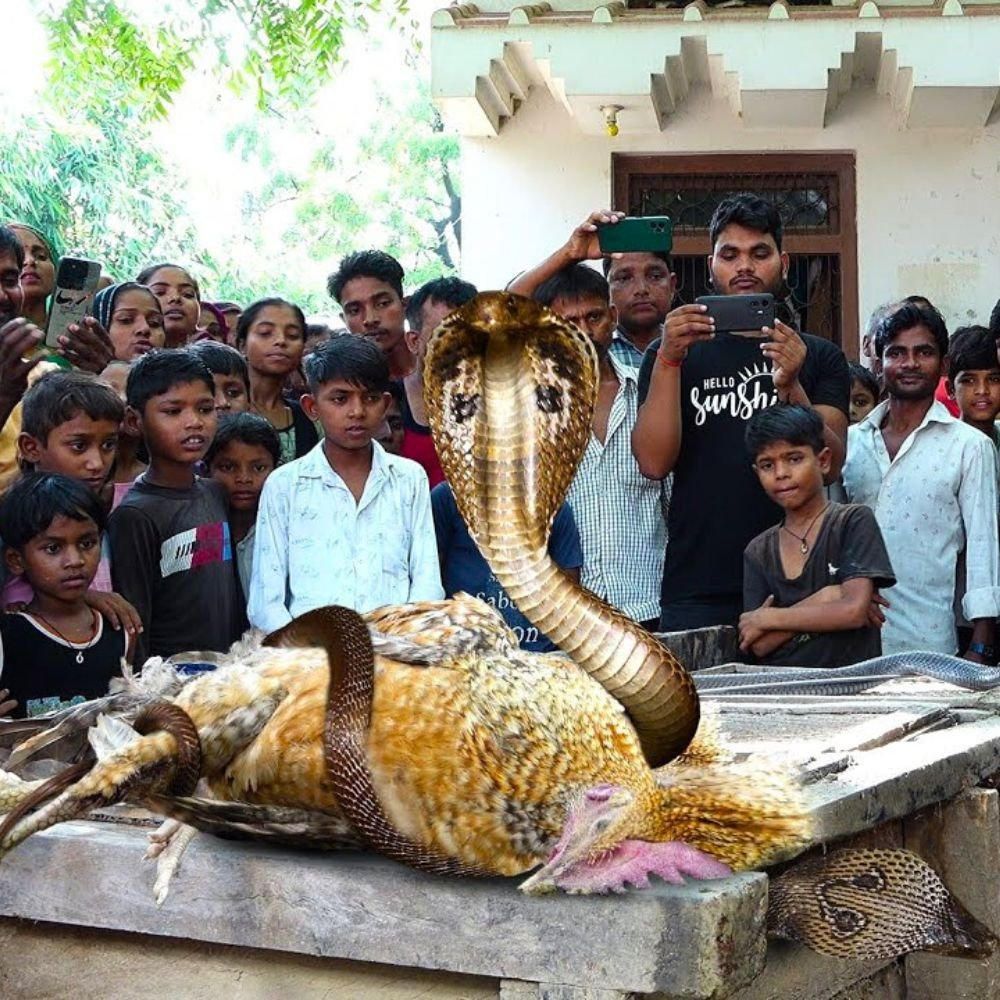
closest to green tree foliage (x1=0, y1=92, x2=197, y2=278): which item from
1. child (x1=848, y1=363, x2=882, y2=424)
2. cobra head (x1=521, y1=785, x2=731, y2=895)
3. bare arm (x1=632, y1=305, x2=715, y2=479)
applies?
child (x1=848, y1=363, x2=882, y2=424)

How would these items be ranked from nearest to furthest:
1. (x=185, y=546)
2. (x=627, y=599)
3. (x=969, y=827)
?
(x=969, y=827), (x=185, y=546), (x=627, y=599)

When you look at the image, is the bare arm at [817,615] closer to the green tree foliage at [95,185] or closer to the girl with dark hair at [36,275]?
the girl with dark hair at [36,275]

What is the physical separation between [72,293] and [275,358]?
2.70ft

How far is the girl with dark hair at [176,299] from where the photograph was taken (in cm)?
616

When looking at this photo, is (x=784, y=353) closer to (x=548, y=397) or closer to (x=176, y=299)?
(x=176, y=299)

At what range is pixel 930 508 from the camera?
18.5ft

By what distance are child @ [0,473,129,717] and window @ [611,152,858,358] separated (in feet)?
19.1

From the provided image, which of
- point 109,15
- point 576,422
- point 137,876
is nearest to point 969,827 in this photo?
point 576,422

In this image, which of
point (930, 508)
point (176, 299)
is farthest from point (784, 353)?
point (176, 299)

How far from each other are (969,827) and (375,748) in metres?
1.48

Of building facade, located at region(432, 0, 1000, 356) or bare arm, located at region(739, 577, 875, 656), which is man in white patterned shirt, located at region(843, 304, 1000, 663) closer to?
bare arm, located at region(739, 577, 875, 656)

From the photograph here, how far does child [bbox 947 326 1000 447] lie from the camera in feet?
20.0

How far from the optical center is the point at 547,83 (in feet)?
30.7

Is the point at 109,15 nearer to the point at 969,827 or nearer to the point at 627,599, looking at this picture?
the point at 627,599
